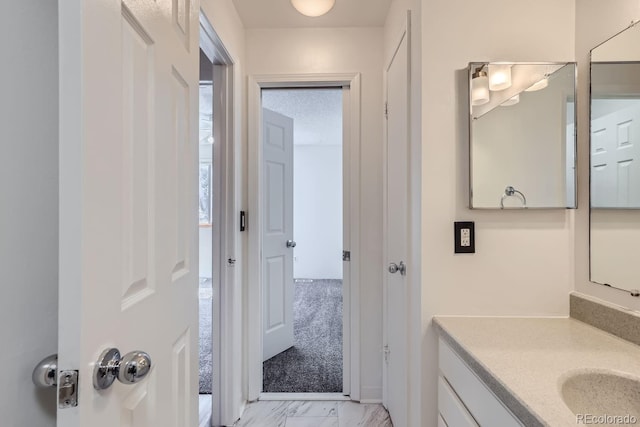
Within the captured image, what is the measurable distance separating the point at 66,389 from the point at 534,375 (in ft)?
3.25

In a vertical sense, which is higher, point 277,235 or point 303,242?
point 277,235

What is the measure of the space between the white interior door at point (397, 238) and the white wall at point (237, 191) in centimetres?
88

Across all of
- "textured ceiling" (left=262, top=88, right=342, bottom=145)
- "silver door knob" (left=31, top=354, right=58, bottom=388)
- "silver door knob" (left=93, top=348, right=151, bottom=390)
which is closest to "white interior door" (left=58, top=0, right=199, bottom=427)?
"silver door knob" (left=93, top=348, right=151, bottom=390)

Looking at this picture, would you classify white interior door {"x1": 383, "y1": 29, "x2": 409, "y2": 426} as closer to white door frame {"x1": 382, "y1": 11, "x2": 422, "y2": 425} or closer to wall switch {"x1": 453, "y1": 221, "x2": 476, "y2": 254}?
white door frame {"x1": 382, "y1": 11, "x2": 422, "y2": 425}

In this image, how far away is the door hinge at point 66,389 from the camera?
1.61 ft

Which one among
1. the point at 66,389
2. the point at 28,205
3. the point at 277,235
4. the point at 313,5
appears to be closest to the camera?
the point at 66,389

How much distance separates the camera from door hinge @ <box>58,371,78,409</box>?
1.61 ft

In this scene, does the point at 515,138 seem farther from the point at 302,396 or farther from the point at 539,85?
the point at 302,396

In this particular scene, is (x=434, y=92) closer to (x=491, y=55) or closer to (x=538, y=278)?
(x=491, y=55)

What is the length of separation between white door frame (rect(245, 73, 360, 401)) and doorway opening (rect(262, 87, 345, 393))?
123 millimetres

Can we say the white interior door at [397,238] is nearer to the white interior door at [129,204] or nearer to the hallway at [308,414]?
the hallway at [308,414]

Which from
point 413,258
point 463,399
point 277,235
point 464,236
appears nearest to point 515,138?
point 464,236

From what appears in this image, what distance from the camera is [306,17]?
192cm

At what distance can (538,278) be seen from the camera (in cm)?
124
